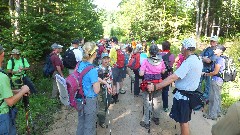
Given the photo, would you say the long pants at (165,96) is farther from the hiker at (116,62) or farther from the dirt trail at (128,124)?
the hiker at (116,62)

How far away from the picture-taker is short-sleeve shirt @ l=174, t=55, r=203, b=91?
4.29 meters

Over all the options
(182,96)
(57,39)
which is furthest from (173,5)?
(182,96)

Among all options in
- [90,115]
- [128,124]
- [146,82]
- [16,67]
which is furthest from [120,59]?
[90,115]

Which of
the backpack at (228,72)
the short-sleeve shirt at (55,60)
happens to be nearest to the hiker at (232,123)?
the backpack at (228,72)

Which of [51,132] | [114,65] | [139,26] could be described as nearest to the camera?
[51,132]

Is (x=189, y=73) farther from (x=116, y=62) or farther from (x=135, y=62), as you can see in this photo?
(x=116, y=62)

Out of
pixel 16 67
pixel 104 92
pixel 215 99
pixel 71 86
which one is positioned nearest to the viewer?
pixel 71 86

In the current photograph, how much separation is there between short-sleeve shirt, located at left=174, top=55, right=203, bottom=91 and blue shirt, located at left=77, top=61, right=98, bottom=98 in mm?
1547

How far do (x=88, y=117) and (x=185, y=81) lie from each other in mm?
2076

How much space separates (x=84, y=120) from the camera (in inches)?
184

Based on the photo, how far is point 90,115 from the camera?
180 inches

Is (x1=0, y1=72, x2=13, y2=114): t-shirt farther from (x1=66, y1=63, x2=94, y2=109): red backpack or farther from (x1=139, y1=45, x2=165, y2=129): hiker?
(x1=139, y1=45, x2=165, y2=129): hiker

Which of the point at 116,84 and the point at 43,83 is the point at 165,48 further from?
the point at 43,83

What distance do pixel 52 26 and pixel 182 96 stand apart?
22.5 ft
